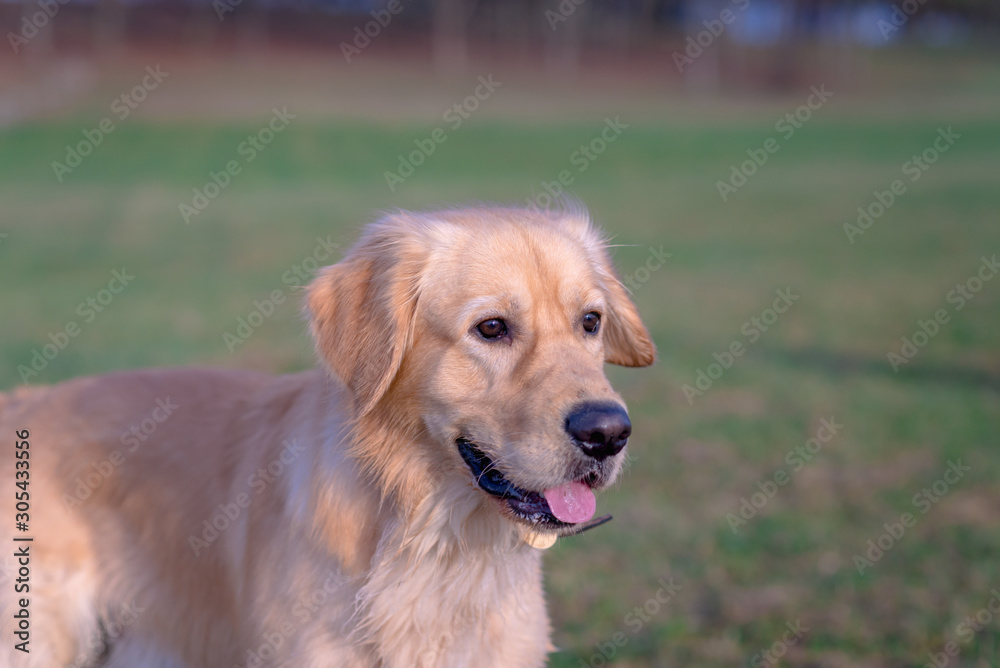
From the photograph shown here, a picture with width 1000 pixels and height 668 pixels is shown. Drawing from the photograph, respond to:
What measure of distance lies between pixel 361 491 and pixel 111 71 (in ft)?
126

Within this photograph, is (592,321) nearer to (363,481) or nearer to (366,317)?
(366,317)

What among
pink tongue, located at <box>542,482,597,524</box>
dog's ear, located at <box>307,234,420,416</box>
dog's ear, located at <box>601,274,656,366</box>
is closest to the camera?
pink tongue, located at <box>542,482,597,524</box>

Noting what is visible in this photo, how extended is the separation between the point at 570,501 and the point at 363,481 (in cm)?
70

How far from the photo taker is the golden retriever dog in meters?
2.89

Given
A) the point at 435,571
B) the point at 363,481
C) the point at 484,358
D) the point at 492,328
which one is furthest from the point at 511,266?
the point at 435,571

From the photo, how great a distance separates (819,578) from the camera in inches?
203

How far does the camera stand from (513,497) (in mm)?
2854

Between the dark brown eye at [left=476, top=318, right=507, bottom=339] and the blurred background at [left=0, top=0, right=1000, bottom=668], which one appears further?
the blurred background at [left=0, top=0, right=1000, bottom=668]

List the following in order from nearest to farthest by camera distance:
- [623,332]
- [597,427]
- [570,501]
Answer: [597,427] → [570,501] → [623,332]

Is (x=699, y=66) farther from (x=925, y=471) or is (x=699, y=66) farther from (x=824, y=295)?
(x=925, y=471)

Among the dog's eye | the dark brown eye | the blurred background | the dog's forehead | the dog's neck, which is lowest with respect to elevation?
the blurred background

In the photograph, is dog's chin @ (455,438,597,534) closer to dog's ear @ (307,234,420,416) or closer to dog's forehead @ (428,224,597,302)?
dog's ear @ (307,234,420,416)

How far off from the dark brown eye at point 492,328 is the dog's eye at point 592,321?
37cm

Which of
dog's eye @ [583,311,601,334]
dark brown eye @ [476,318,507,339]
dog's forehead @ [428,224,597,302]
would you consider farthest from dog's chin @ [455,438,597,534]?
dog's eye @ [583,311,601,334]
